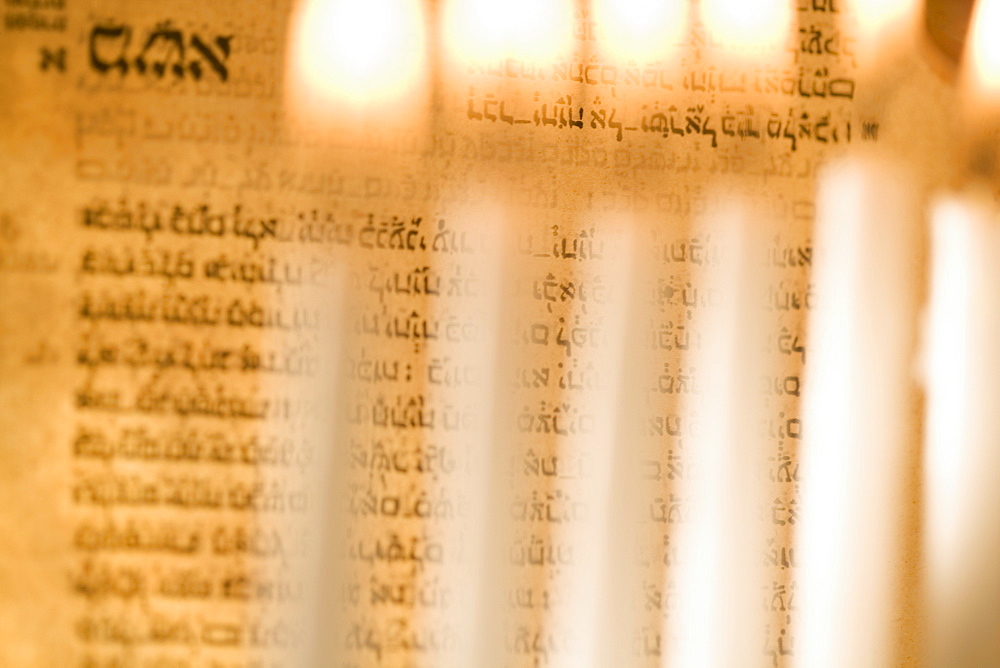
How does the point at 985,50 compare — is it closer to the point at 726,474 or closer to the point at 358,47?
the point at 726,474

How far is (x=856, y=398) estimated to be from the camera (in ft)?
2.28

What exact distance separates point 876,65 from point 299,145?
2.02 ft

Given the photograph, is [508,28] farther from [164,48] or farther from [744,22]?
[164,48]

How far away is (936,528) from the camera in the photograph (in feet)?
2.30

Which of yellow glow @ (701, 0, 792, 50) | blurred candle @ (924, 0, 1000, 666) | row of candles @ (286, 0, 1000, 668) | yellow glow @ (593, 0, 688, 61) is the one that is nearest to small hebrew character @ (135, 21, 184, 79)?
row of candles @ (286, 0, 1000, 668)

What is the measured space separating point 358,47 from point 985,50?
67 cm

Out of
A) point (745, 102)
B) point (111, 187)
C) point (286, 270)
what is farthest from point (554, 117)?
point (111, 187)

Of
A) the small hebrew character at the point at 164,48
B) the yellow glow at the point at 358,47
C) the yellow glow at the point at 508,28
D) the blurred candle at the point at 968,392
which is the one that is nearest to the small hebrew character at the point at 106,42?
the small hebrew character at the point at 164,48

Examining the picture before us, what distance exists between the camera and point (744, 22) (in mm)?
688

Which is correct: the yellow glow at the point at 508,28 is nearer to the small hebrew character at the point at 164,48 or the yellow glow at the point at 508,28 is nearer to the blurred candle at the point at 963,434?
the small hebrew character at the point at 164,48

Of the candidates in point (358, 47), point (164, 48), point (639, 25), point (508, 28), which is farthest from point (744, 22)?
point (164, 48)

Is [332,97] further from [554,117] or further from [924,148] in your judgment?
[924,148]

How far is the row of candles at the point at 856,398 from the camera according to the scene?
68 cm

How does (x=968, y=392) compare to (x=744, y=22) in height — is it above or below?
below
